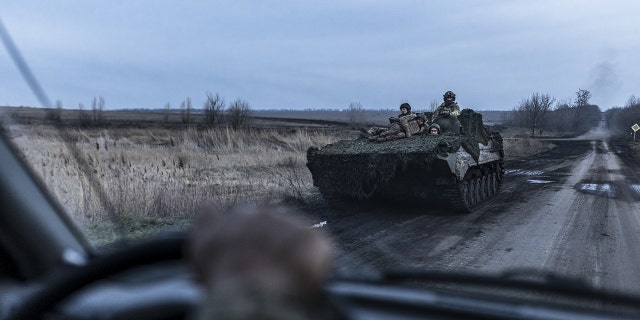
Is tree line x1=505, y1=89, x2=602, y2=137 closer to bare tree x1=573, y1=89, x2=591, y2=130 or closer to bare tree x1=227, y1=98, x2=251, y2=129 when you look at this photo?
bare tree x1=573, y1=89, x2=591, y2=130

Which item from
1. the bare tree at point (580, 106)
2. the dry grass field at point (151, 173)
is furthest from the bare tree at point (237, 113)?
the bare tree at point (580, 106)

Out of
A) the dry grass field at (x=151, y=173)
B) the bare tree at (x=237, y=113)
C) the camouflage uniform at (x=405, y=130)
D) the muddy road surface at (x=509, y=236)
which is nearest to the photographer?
the dry grass field at (x=151, y=173)

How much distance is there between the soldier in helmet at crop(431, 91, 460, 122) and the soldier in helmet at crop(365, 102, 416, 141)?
33.9 inches

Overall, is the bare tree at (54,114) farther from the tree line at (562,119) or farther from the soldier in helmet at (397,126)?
the tree line at (562,119)

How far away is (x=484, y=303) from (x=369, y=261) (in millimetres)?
5121

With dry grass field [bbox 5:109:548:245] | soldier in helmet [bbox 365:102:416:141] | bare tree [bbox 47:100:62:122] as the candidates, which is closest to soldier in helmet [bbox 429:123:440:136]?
soldier in helmet [bbox 365:102:416:141]

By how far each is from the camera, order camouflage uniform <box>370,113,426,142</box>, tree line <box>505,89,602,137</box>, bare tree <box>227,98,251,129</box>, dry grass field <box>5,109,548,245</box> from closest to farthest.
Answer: dry grass field <box>5,109,548,245</box> → camouflage uniform <box>370,113,426,142</box> → bare tree <box>227,98,251,129</box> → tree line <box>505,89,602,137</box>

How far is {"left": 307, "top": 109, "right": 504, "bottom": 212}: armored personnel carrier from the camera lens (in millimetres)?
10109

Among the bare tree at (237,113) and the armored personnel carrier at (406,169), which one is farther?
the bare tree at (237,113)

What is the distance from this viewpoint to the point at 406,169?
34.6 feet

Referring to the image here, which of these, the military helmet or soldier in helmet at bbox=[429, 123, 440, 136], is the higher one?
the military helmet

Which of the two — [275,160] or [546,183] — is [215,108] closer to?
[275,160]

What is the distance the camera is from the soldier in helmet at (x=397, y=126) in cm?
1169

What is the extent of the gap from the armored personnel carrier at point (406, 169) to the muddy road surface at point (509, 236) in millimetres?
336
